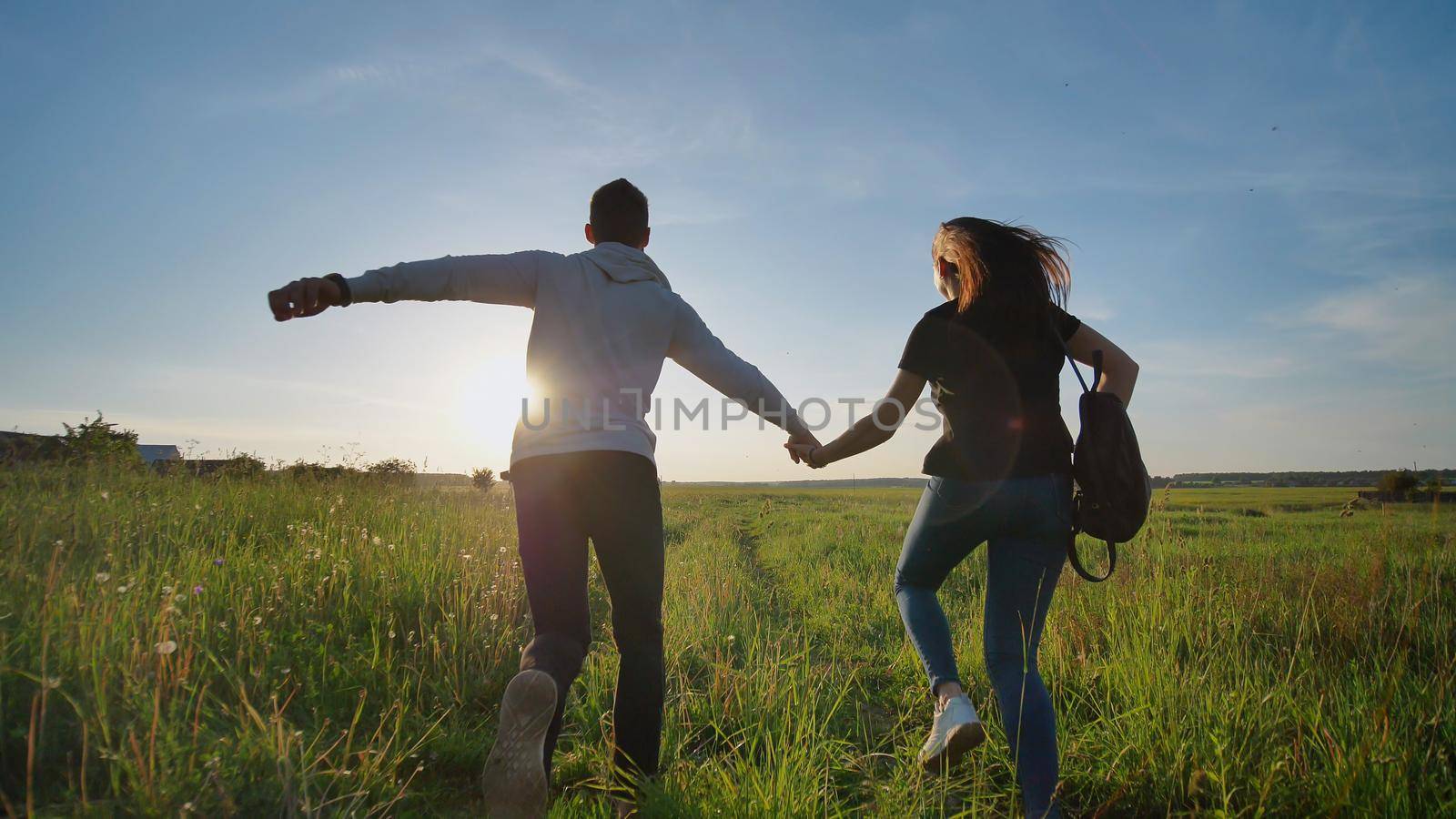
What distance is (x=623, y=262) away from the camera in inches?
97.0

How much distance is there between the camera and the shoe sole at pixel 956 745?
2.16 m

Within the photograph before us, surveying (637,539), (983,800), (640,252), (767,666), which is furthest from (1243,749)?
(640,252)

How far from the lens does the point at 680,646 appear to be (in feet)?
13.1

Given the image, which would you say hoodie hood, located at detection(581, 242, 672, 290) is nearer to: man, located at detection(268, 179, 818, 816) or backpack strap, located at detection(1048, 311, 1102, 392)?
man, located at detection(268, 179, 818, 816)

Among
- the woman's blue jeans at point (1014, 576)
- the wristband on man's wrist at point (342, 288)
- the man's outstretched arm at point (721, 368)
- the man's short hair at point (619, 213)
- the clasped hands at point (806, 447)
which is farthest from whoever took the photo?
the clasped hands at point (806, 447)

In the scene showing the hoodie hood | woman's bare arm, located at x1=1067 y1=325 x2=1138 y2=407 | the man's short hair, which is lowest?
woman's bare arm, located at x1=1067 y1=325 x2=1138 y2=407

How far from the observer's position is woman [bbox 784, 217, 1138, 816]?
2.20 metres

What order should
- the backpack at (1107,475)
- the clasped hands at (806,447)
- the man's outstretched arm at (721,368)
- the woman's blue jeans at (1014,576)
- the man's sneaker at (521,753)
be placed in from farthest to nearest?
the clasped hands at (806,447)
the man's outstretched arm at (721,368)
the backpack at (1107,475)
the woman's blue jeans at (1014,576)
the man's sneaker at (521,753)

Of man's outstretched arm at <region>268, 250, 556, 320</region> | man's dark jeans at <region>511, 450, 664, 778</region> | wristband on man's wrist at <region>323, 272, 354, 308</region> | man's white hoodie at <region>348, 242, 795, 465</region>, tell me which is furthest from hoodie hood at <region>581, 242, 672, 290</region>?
wristband on man's wrist at <region>323, 272, 354, 308</region>

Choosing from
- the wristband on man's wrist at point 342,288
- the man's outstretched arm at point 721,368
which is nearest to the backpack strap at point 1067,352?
the man's outstretched arm at point 721,368

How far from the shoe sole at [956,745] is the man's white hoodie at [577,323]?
1321 millimetres

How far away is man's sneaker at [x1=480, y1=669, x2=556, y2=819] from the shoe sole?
1199 millimetres

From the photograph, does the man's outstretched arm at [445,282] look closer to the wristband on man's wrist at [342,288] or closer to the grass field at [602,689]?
the wristband on man's wrist at [342,288]

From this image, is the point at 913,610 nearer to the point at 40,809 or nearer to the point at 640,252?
the point at 640,252
